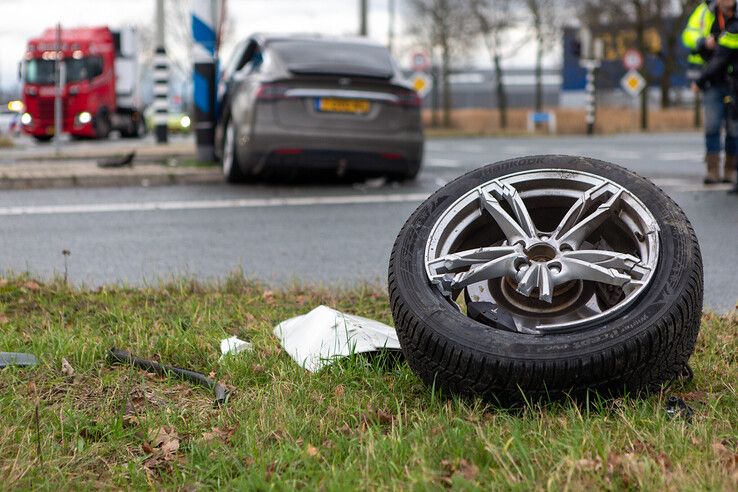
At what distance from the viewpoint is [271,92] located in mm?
10188

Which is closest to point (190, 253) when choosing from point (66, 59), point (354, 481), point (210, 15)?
point (354, 481)

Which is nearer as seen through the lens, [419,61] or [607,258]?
[607,258]

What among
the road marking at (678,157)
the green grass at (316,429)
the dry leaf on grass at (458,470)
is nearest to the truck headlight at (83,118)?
the road marking at (678,157)

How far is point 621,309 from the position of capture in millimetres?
3002

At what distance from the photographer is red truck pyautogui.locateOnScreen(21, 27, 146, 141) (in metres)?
27.5

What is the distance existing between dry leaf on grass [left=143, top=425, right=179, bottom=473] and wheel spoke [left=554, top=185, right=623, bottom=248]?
134 cm

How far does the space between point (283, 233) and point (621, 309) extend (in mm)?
4697

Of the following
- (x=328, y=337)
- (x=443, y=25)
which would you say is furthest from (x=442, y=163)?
(x=443, y=25)

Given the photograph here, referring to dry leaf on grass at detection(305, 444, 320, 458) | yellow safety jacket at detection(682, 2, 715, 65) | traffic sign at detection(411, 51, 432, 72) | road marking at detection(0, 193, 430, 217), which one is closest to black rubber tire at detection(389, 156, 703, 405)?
dry leaf on grass at detection(305, 444, 320, 458)

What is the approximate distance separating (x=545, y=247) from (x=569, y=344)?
477mm

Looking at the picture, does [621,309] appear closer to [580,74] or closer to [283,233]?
[283,233]

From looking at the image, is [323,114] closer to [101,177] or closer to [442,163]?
[101,177]

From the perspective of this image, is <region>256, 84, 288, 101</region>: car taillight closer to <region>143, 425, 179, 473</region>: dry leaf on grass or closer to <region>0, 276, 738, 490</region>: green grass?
<region>0, 276, 738, 490</region>: green grass

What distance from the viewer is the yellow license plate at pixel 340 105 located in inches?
405
